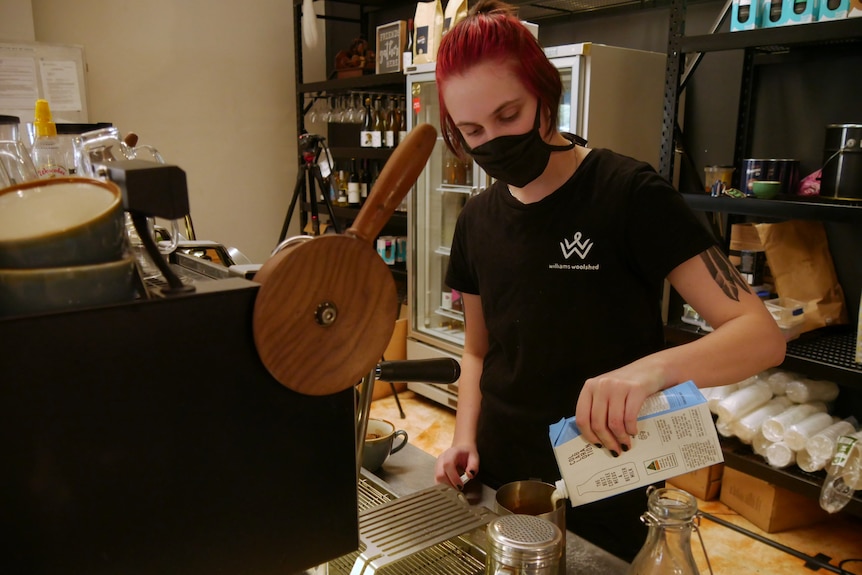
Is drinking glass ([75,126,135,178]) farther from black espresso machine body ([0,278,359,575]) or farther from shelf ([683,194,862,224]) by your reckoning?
shelf ([683,194,862,224])

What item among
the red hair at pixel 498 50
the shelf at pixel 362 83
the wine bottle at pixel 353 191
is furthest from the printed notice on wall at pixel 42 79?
the red hair at pixel 498 50

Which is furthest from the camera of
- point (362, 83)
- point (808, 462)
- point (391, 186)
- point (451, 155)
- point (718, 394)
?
point (362, 83)

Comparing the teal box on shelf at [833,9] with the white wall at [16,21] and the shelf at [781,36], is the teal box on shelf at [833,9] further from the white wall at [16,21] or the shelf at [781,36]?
the white wall at [16,21]

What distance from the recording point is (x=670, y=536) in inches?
24.0

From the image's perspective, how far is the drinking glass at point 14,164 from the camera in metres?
0.77

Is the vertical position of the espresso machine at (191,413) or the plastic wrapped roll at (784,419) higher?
the espresso machine at (191,413)

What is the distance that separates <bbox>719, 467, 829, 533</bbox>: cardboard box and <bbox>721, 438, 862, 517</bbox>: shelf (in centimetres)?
8

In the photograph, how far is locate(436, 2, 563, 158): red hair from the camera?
107 centimetres

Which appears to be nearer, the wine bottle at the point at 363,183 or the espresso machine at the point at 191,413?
the espresso machine at the point at 191,413

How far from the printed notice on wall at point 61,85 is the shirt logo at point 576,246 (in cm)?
334

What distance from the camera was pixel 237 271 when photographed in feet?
1.76

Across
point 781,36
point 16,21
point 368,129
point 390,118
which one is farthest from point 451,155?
point 16,21

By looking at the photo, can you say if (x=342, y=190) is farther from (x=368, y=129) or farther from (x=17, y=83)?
(x=17, y=83)

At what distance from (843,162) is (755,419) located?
2.97 ft
